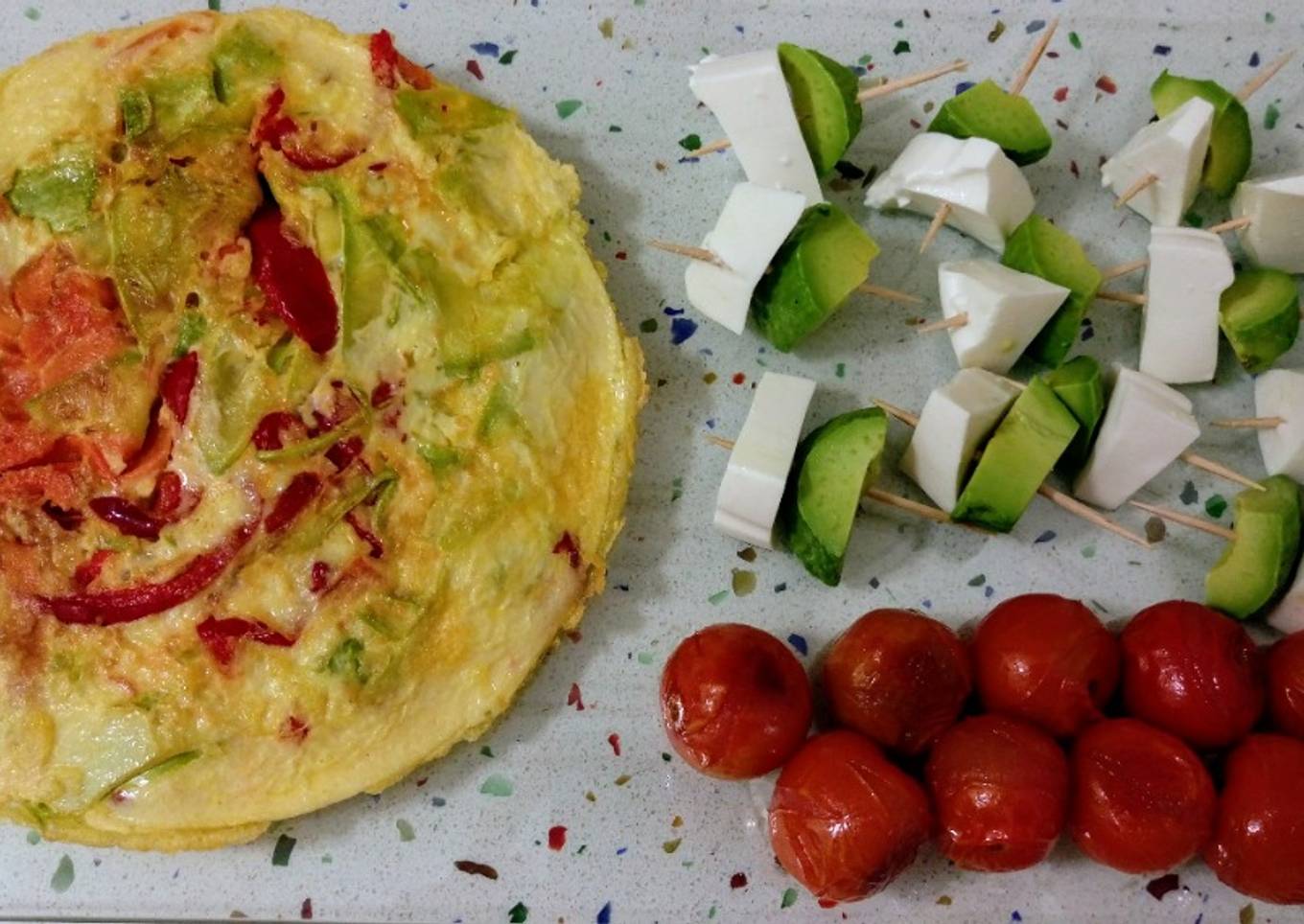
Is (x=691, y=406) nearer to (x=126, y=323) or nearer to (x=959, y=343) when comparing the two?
(x=959, y=343)

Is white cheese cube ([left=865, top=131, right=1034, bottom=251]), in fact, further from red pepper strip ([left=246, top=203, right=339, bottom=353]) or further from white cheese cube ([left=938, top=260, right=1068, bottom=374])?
red pepper strip ([left=246, top=203, right=339, bottom=353])

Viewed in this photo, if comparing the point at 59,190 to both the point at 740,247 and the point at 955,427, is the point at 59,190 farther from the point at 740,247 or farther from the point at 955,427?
the point at 955,427

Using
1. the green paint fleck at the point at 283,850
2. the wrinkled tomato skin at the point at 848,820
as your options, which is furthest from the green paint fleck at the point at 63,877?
the wrinkled tomato skin at the point at 848,820

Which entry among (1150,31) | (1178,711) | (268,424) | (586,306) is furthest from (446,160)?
(1178,711)


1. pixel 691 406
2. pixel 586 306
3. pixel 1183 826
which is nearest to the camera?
pixel 1183 826

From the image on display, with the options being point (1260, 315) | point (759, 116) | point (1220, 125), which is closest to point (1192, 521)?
point (1260, 315)

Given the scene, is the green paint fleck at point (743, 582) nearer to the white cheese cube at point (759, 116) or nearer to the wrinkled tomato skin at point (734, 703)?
the wrinkled tomato skin at point (734, 703)

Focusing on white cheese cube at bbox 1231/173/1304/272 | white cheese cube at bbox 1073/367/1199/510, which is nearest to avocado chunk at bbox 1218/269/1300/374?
white cheese cube at bbox 1231/173/1304/272
